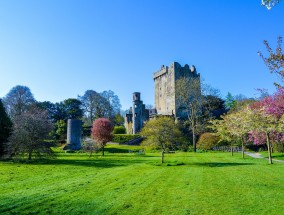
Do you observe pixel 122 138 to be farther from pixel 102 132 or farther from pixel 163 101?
pixel 163 101

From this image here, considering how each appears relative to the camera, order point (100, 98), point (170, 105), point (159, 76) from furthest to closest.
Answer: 1. point (159, 76)
2. point (100, 98)
3. point (170, 105)

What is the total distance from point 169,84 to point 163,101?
33.2 feet

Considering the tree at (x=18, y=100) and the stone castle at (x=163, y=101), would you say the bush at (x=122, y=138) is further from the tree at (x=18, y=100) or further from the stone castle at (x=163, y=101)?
the tree at (x=18, y=100)

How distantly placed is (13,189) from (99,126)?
92.8ft

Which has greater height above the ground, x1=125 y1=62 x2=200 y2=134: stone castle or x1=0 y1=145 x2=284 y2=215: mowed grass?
x1=125 y1=62 x2=200 y2=134: stone castle

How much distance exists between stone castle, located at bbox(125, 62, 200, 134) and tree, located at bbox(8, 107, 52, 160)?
42.5 meters

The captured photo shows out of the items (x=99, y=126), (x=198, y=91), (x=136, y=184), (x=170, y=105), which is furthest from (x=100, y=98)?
(x=136, y=184)

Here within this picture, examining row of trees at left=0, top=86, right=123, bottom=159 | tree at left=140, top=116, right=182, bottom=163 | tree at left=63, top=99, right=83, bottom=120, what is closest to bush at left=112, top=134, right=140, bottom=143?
row of trees at left=0, top=86, right=123, bottom=159

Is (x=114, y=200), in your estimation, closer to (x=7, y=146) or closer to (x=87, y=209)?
(x=87, y=209)

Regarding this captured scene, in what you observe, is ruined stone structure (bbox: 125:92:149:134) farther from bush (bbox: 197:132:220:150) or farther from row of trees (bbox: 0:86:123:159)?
bush (bbox: 197:132:220:150)

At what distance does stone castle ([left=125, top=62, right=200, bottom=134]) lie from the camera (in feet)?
252

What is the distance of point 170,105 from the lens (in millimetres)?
80500

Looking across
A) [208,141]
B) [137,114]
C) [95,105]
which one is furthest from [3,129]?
[95,105]

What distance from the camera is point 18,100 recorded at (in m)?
67.8
